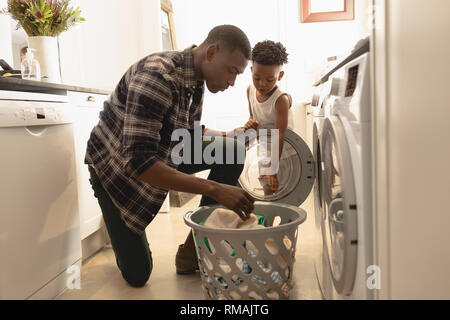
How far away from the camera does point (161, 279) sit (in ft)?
5.72

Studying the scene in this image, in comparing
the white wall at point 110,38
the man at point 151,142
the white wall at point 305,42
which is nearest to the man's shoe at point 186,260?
the man at point 151,142

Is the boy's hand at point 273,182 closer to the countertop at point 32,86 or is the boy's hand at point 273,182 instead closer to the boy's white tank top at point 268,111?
the boy's white tank top at point 268,111

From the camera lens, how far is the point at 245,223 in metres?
1.47

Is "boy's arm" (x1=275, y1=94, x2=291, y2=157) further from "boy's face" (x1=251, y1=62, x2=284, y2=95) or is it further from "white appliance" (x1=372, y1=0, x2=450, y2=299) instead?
"white appliance" (x1=372, y1=0, x2=450, y2=299)

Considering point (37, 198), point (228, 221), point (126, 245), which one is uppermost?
point (37, 198)

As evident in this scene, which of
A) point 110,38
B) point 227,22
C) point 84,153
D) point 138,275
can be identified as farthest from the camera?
point 227,22

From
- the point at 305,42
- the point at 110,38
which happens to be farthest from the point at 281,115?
the point at 305,42

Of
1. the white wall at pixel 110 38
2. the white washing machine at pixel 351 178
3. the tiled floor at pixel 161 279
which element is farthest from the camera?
the white wall at pixel 110 38

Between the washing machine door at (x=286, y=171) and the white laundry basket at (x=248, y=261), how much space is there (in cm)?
40

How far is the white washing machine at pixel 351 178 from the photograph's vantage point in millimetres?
899

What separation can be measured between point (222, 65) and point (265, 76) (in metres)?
0.73

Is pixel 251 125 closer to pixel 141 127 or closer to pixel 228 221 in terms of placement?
pixel 228 221
